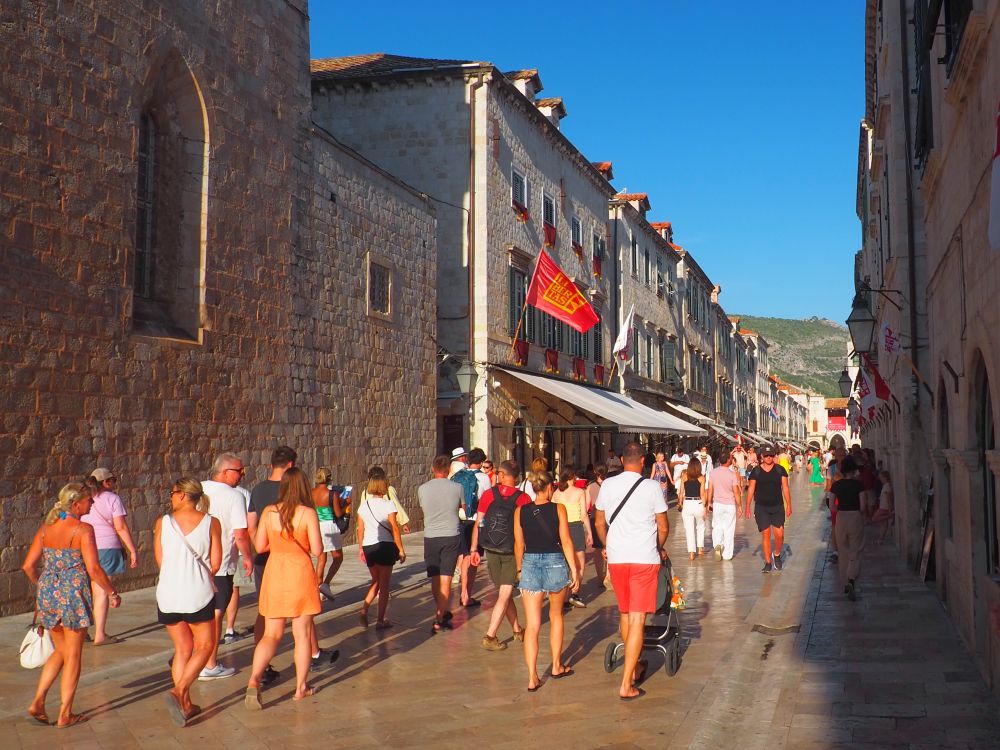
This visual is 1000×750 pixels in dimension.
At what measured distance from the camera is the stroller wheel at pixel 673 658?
761 centimetres

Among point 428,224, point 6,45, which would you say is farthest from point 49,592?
point 428,224

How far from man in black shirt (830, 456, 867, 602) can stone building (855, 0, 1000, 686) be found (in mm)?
815

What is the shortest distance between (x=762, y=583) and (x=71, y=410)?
8.65 meters

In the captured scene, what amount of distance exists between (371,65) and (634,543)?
20.0 metres

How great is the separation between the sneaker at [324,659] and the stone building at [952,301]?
485 centimetres

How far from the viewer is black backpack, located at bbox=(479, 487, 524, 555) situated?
9.03m

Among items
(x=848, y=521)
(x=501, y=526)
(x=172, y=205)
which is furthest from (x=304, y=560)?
(x=172, y=205)

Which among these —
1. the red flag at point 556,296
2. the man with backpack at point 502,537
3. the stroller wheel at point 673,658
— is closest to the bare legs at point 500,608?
the man with backpack at point 502,537

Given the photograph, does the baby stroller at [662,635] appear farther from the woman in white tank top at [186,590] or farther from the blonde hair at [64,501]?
the blonde hair at [64,501]

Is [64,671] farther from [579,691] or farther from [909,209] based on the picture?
[909,209]

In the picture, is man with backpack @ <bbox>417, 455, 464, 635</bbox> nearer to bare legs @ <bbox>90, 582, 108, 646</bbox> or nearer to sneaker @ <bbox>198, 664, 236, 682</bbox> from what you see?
sneaker @ <bbox>198, 664, 236, 682</bbox>

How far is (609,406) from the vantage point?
1014 inches

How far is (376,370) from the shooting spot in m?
18.5

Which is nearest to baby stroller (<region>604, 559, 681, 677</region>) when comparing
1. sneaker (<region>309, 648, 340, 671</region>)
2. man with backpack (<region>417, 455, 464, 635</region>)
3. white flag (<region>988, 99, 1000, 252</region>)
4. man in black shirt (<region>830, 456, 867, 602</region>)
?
sneaker (<region>309, 648, 340, 671</region>)
